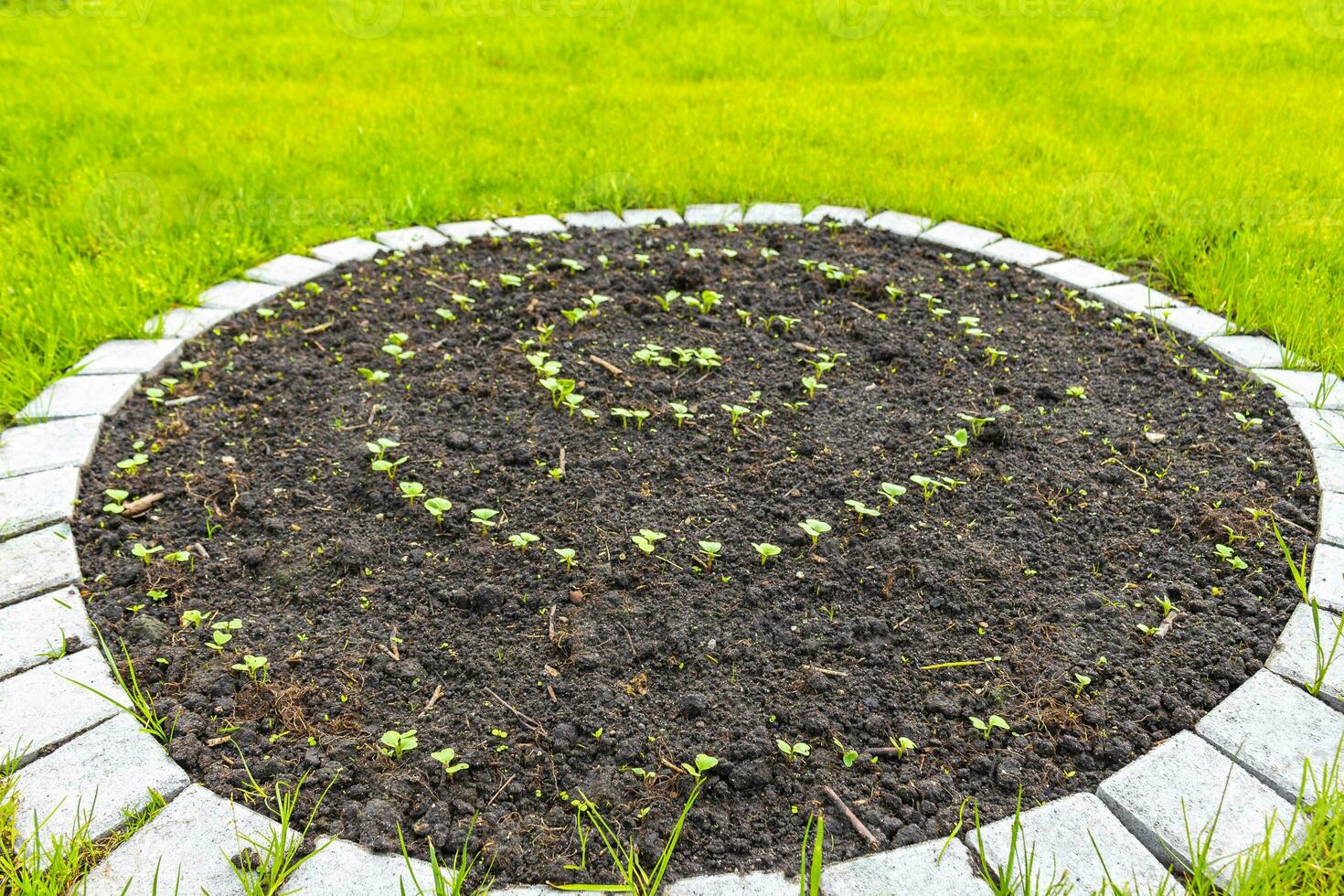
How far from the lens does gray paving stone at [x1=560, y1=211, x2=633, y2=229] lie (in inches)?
176

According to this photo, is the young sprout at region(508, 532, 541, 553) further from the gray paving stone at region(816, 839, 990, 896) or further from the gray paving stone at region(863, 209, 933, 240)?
the gray paving stone at region(863, 209, 933, 240)

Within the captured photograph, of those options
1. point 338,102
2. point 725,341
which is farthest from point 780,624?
point 338,102

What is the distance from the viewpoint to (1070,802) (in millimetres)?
1852

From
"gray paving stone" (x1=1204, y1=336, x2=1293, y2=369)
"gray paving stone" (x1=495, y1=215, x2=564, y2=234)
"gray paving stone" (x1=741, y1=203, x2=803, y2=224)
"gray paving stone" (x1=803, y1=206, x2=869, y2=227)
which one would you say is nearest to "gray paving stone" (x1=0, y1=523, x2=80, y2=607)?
"gray paving stone" (x1=495, y1=215, x2=564, y2=234)

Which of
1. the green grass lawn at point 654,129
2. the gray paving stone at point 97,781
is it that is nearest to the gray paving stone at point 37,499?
the green grass lawn at point 654,129

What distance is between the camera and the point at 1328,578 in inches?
94.7

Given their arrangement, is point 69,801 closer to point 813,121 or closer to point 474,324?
point 474,324

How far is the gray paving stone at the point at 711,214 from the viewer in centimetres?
450

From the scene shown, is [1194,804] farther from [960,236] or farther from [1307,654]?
[960,236]

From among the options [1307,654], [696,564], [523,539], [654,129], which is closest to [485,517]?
[523,539]

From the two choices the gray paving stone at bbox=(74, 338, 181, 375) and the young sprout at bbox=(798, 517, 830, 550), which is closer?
the young sprout at bbox=(798, 517, 830, 550)

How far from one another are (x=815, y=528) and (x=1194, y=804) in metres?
1.00

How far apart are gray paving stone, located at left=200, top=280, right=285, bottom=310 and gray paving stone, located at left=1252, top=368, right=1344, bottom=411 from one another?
12.1 ft

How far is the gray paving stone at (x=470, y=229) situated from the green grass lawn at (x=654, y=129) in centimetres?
15
